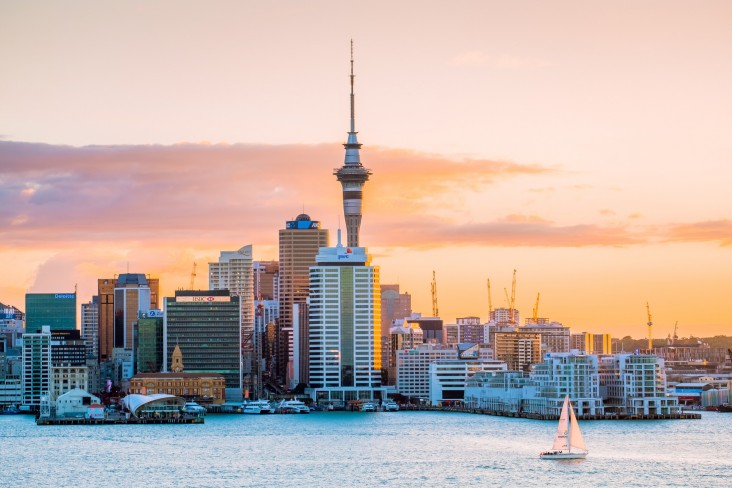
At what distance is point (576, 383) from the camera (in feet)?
537

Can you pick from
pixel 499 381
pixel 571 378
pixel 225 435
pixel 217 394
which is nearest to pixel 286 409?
pixel 217 394

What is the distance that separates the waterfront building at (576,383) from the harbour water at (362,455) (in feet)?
18.2

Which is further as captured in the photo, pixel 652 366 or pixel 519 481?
pixel 652 366

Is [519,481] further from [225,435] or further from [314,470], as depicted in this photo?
[225,435]

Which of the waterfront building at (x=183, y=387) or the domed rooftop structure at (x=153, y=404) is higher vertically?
the waterfront building at (x=183, y=387)

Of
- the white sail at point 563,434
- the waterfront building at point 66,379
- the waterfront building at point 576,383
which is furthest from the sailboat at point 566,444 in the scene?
the waterfront building at point 66,379

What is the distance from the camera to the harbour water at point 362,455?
313ft

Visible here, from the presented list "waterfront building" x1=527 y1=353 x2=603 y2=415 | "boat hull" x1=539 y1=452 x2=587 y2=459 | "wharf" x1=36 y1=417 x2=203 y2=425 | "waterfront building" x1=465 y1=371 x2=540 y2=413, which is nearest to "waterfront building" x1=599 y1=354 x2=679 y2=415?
"waterfront building" x1=527 y1=353 x2=603 y2=415

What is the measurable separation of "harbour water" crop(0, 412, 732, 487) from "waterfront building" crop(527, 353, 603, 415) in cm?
556

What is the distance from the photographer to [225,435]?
13938cm

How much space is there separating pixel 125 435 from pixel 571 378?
154 ft

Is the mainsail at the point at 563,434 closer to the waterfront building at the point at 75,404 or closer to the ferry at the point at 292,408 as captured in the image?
the waterfront building at the point at 75,404

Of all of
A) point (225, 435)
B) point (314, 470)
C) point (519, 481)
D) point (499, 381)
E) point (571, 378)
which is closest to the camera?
point (519, 481)

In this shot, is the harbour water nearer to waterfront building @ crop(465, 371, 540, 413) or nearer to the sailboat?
the sailboat
